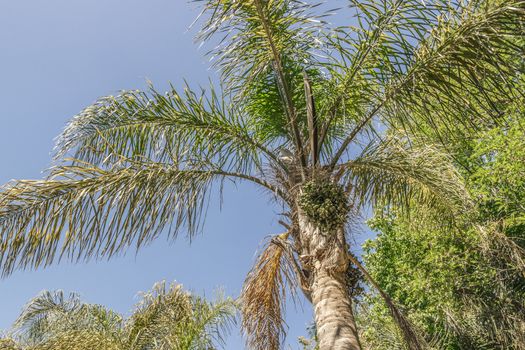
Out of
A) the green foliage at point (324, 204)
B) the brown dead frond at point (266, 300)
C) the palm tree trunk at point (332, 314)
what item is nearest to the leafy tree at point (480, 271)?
the brown dead frond at point (266, 300)

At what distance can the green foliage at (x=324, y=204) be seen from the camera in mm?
4102

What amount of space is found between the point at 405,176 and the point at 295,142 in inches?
50.7

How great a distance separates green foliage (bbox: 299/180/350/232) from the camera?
4.10 m

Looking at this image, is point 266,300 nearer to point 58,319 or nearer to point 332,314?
point 332,314

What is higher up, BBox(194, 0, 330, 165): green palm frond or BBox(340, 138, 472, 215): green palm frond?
BBox(194, 0, 330, 165): green palm frond

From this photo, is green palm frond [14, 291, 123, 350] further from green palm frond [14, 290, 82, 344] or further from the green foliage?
the green foliage

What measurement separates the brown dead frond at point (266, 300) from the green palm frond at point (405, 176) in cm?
123

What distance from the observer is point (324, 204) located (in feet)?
13.5

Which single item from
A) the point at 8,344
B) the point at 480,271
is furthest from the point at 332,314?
the point at 480,271

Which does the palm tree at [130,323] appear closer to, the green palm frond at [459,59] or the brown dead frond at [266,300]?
the brown dead frond at [266,300]

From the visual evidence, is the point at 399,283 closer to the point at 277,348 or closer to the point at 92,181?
the point at 277,348

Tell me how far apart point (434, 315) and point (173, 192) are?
25.9 feet

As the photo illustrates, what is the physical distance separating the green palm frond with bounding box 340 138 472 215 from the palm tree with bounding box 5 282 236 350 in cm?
341

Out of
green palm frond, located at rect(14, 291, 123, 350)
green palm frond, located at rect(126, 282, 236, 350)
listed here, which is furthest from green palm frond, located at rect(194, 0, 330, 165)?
green palm frond, located at rect(14, 291, 123, 350)
